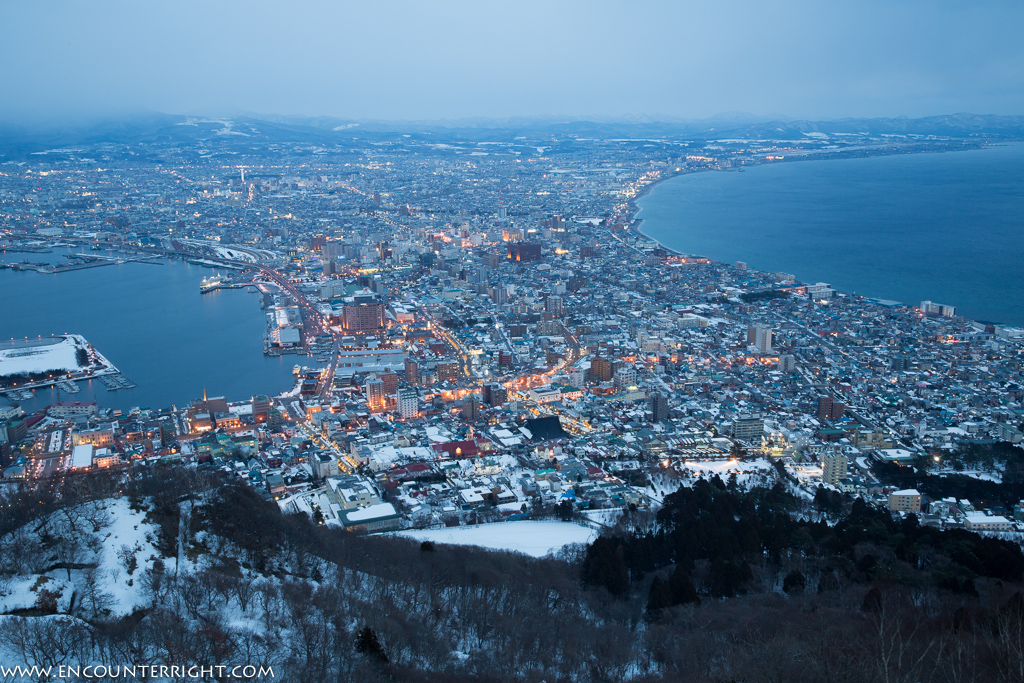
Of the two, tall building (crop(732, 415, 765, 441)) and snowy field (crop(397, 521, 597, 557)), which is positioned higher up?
tall building (crop(732, 415, 765, 441))

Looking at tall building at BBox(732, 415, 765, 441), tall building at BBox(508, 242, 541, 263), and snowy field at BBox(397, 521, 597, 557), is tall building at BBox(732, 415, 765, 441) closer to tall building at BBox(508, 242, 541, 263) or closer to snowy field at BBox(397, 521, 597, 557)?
snowy field at BBox(397, 521, 597, 557)

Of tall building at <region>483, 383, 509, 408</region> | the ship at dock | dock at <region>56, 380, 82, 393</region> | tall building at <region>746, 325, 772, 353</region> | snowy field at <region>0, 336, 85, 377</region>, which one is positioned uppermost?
tall building at <region>746, 325, 772, 353</region>

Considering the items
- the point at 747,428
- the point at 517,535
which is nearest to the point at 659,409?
the point at 747,428

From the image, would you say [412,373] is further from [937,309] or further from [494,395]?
[937,309]

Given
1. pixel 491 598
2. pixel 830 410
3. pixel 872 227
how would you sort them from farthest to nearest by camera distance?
1. pixel 872 227
2. pixel 830 410
3. pixel 491 598

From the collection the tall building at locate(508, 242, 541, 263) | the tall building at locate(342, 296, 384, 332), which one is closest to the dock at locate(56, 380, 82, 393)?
the tall building at locate(342, 296, 384, 332)
